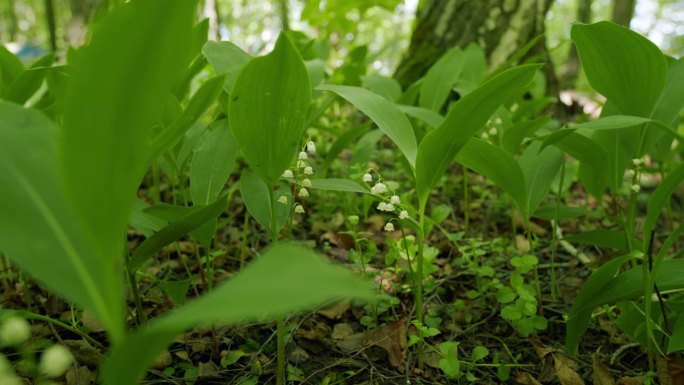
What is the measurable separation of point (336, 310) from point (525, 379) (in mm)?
651

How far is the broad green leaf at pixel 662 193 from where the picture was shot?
1223 millimetres

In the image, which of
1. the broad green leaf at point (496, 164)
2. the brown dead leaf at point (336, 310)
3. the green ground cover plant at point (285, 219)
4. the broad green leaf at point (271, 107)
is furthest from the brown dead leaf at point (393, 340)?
the broad green leaf at point (271, 107)

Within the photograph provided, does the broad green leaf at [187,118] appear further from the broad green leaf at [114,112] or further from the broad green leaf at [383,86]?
the broad green leaf at [383,86]

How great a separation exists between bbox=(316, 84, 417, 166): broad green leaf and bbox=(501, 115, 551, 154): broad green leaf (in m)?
0.69

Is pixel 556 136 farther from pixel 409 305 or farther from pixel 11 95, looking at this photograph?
pixel 11 95

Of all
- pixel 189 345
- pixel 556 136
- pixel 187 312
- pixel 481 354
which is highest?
pixel 556 136

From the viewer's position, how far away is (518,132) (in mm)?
1938

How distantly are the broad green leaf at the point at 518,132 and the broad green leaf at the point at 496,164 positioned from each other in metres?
0.35

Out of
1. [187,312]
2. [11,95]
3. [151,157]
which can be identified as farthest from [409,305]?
[11,95]

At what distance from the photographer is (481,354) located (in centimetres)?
138

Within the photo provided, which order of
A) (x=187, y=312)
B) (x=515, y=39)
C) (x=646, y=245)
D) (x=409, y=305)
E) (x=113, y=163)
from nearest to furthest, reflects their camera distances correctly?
(x=187, y=312) → (x=113, y=163) → (x=646, y=245) → (x=409, y=305) → (x=515, y=39)

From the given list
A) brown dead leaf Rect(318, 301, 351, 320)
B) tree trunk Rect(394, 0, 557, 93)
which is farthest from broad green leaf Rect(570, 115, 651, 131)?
tree trunk Rect(394, 0, 557, 93)

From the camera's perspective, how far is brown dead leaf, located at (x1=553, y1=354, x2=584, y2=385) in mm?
1415

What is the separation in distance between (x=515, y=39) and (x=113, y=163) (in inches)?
138
